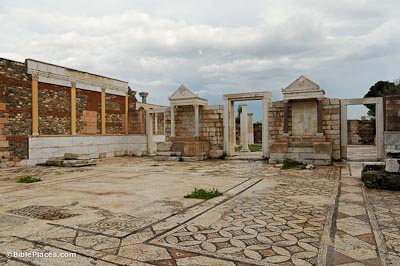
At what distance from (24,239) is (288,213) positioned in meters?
3.59

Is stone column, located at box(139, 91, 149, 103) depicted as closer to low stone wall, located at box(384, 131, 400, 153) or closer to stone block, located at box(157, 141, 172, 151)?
stone block, located at box(157, 141, 172, 151)

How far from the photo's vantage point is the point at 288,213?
4719 mm

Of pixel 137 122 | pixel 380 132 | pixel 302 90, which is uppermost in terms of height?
pixel 302 90

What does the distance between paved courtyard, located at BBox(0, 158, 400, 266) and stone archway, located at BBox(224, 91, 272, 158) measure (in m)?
7.40

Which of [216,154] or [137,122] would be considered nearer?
[216,154]

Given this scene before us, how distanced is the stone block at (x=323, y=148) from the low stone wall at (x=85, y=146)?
10352 mm

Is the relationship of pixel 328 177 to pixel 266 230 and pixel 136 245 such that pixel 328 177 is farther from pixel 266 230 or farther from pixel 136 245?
pixel 136 245

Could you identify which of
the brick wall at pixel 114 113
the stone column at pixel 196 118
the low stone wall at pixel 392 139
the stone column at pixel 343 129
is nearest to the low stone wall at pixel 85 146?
the brick wall at pixel 114 113

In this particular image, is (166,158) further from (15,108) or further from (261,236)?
(261,236)

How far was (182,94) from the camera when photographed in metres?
16.1

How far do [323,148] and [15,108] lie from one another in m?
12.5

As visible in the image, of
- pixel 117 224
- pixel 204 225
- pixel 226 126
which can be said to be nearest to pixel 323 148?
pixel 226 126

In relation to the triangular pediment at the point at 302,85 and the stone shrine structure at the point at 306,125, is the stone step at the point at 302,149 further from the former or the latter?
the triangular pediment at the point at 302,85

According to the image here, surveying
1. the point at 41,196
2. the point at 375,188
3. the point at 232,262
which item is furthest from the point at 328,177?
the point at 41,196
